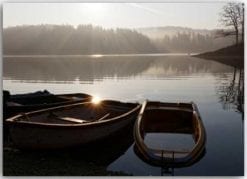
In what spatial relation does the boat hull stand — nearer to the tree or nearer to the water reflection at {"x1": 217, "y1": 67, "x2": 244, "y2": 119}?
the water reflection at {"x1": 217, "y1": 67, "x2": 244, "y2": 119}

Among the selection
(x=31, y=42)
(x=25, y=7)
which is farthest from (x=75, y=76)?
(x=25, y=7)

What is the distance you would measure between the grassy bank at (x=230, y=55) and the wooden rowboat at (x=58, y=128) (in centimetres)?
174

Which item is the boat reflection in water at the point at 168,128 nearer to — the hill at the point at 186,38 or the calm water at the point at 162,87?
the calm water at the point at 162,87

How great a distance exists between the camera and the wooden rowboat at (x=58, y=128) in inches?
198

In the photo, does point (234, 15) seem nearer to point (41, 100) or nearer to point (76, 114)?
point (76, 114)

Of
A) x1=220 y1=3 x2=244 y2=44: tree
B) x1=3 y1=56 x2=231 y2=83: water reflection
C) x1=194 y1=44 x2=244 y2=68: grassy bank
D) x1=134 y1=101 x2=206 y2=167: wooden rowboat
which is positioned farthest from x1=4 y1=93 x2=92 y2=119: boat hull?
x1=220 y1=3 x2=244 y2=44: tree

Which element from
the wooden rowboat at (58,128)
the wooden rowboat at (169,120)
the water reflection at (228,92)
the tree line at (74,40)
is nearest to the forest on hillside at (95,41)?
the tree line at (74,40)

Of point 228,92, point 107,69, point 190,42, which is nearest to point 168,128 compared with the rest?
point 228,92

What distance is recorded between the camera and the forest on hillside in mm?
5121

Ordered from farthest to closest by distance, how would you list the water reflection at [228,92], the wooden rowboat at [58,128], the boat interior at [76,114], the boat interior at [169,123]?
the water reflection at [228,92]
the boat interior at [169,123]
the boat interior at [76,114]
the wooden rowboat at [58,128]

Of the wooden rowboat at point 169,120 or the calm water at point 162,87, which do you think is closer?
the calm water at point 162,87

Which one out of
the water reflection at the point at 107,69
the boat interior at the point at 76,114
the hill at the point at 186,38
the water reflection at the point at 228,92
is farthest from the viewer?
the water reflection at the point at 228,92

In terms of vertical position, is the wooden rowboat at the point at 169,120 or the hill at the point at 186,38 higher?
the hill at the point at 186,38

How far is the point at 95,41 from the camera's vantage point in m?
5.30
